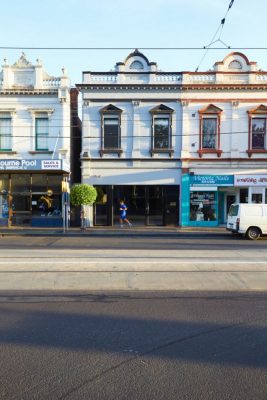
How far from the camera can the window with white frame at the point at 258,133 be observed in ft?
76.3

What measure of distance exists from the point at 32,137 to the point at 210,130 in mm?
10803

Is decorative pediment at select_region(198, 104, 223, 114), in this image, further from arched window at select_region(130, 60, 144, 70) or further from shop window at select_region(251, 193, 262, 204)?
shop window at select_region(251, 193, 262, 204)

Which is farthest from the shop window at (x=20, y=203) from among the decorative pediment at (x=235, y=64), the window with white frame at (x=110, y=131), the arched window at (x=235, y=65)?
the arched window at (x=235, y=65)

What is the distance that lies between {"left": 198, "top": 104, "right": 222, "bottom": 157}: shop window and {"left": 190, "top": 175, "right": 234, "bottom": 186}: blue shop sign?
1.34 metres

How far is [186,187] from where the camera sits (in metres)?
23.1

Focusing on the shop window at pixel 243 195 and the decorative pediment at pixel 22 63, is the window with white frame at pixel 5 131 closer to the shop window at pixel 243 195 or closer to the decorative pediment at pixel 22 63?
the decorative pediment at pixel 22 63

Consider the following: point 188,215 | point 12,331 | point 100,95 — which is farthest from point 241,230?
point 12,331

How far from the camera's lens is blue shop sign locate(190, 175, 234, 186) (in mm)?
23188

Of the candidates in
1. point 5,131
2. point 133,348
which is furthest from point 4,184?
point 133,348

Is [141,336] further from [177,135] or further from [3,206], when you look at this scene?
[3,206]

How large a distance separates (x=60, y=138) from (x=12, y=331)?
18.9 meters

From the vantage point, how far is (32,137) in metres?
23.0

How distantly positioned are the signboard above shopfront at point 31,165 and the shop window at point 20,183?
1.69m

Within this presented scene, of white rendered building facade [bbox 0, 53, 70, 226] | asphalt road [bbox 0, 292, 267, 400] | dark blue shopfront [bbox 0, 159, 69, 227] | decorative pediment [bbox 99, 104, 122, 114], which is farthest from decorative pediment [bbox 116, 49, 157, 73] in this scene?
asphalt road [bbox 0, 292, 267, 400]
